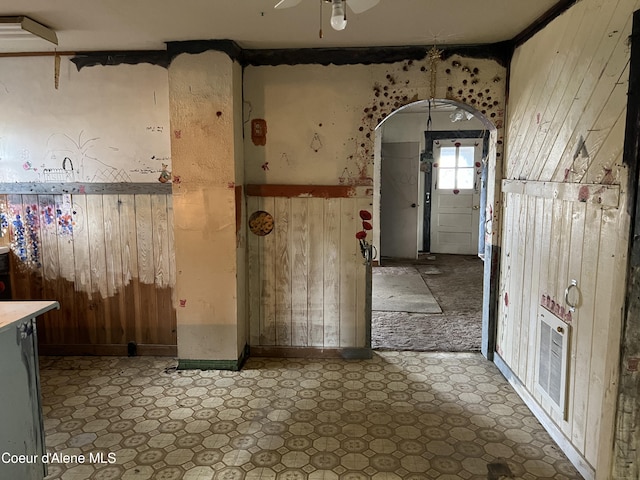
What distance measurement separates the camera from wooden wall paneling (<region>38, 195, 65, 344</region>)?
3.78m

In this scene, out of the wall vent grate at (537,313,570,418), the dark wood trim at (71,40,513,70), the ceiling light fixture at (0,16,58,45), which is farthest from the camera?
the dark wood trim at (71,40,513,70)

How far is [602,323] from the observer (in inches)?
82.9

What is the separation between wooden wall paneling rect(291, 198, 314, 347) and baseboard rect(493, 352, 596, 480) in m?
1.52

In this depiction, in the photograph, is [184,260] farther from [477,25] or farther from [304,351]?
[477,25]

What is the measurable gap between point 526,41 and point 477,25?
14.4 inches

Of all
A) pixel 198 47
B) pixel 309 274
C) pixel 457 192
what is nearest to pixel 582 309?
pixel 309 274

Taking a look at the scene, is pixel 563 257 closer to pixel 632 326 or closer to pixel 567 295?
pixel 567 295

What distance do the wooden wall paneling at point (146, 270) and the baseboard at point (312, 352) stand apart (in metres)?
0.86

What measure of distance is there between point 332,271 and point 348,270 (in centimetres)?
13

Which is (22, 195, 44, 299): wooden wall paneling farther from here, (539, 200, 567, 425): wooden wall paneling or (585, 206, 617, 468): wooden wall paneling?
(585, 206, 617, 468): wooden wall paneling

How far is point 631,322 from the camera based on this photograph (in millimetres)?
1910

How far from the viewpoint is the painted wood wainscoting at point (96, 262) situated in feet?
12.3

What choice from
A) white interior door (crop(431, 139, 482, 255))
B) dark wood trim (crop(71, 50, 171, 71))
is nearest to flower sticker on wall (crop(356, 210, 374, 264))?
dark wood trim (crop(71, 50, 171, 71))

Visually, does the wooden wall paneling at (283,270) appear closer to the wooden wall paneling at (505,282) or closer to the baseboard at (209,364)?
the baseboard at (209,364)
